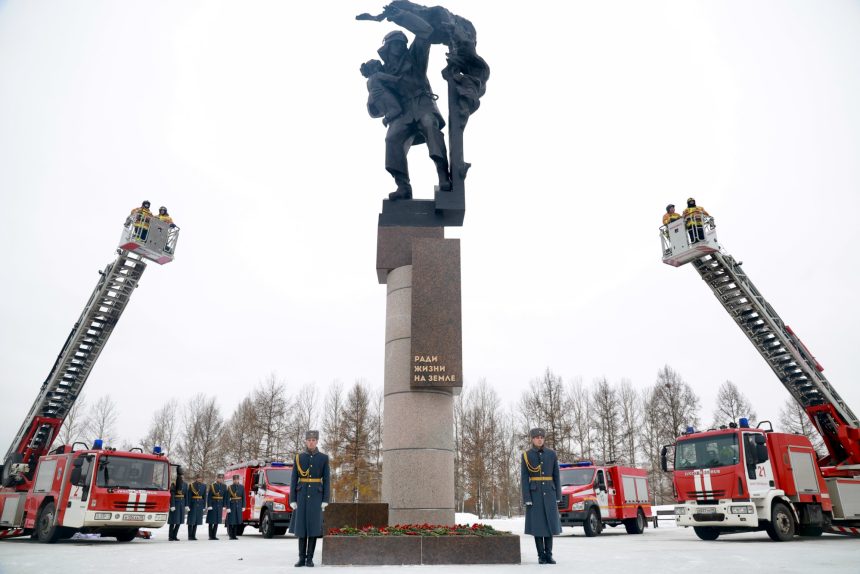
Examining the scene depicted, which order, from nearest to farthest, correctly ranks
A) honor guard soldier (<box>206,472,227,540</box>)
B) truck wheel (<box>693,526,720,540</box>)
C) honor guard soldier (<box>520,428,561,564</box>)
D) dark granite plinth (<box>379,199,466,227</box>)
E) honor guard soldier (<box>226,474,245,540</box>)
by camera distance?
honor guard soldier (<box>520,428,561,564</box>), dark granite plinth (<box>379,199,466,227</box>), truck wheel (<box>693,526,720,540</box>), honor guard soldier (<box>206,472,227,540</box>), honor guard soldier (<box>226,474,245,540</box>)

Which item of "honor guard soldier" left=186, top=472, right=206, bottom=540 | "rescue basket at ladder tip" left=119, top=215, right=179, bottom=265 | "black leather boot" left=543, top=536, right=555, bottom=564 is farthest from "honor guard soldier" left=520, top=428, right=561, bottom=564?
"rescue basket at ladder tip" left=119, top=215, right=179, bottom=265

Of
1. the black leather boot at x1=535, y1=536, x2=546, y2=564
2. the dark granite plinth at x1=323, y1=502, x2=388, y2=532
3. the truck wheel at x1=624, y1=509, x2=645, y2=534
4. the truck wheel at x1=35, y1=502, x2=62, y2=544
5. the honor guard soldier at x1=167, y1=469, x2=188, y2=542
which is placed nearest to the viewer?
the black leather boot at x1=535, y1=536, x2=546, y2=564

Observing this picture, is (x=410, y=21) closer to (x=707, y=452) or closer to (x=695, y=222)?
(x=695, y=222)

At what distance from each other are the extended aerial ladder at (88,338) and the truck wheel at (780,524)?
19.1m

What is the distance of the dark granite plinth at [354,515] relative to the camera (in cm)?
873

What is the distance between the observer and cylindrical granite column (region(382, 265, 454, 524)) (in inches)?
347

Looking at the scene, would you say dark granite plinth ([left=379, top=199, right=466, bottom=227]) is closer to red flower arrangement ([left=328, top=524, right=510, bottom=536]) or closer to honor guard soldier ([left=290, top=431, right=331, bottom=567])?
honor guard soldier ([left=290, top=431, right=331, bottom=567])

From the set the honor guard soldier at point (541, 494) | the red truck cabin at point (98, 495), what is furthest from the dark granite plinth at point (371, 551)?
the red truck cabin at point (98, 495)

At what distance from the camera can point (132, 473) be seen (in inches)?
558

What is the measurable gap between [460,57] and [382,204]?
3.22m

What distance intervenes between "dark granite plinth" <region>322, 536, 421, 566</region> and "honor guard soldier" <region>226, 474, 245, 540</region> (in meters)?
11.0

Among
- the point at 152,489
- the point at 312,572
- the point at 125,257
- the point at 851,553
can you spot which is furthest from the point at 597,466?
the point at 125,257

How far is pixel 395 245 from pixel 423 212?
1.01 m

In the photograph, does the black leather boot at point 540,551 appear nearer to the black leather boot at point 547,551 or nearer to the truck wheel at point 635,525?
the black leather boot at point 547,551
